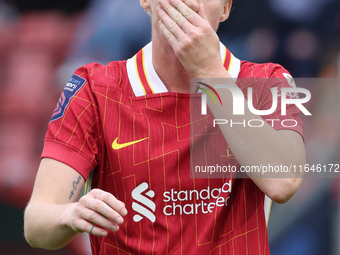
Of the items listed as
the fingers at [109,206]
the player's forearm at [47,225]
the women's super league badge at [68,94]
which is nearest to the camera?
the fingers at [109,206]

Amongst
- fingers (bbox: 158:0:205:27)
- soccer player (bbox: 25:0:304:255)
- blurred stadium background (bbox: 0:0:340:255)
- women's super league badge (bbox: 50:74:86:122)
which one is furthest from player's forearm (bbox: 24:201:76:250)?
blurred stadium background (bbox: 0:0:340:255)

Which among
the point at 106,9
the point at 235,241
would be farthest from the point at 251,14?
the point at 235,241

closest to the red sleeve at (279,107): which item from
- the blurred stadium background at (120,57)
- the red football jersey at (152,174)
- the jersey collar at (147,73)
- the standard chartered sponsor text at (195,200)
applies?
the red football jersey at (152,174)

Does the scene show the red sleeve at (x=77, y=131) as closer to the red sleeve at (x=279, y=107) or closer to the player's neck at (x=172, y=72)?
the player's neck at (x=172, y=72)

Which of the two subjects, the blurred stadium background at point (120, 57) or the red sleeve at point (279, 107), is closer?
the red sleeve at point (279, 107)

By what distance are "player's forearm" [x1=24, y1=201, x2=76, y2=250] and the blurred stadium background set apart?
1237 millimetres

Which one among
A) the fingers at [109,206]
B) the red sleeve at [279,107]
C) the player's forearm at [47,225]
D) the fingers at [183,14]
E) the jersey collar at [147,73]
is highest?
the fingers at [183,14]

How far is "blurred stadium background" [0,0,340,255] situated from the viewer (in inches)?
81.0

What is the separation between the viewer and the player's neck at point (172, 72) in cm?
125

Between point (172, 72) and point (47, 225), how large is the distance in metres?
0.67

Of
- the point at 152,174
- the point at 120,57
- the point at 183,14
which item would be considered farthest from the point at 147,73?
the point at 120,57

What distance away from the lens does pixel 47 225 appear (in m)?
0.93

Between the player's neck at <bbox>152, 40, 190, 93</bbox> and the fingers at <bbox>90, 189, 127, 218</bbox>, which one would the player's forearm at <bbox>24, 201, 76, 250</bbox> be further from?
the player's neck at <bbox>152, 40, 190, 93</bbox>

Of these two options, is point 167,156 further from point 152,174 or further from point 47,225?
point 47,225
